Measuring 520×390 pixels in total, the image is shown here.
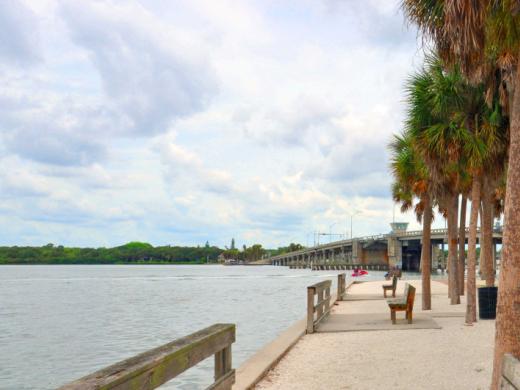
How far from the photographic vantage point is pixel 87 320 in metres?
35.6

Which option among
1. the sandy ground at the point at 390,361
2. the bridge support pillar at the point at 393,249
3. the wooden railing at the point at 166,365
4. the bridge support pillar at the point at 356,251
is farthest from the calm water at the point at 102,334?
the bridge support pillar at the point at 356,251

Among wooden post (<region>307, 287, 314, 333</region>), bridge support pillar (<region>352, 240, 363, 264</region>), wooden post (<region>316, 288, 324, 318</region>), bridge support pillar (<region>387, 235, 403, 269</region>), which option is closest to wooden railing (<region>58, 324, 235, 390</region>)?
wooden post (<region>307, 287, 314, 333</region>)

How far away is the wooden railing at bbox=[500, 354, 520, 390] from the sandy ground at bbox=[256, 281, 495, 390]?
4.69 metres

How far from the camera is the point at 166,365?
473cm

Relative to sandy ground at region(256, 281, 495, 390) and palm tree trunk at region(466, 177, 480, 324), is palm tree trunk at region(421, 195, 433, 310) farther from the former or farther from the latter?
sandy ground at region(256, 281, 495, 390)

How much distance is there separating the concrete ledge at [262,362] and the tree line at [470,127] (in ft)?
12.0

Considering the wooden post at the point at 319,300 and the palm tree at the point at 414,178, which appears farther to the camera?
the palm tree at the point at 414,178

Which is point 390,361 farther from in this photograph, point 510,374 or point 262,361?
point 510,374

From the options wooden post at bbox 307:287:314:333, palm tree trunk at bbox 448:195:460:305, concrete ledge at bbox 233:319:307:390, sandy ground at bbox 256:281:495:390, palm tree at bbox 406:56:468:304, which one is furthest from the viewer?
palm tree trunk at bbox 448:195:460:305

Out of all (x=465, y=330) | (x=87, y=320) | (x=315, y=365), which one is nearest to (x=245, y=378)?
(x=315, y=365)

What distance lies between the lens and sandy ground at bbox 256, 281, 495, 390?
949 centimetres

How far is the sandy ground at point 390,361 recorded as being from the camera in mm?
9492

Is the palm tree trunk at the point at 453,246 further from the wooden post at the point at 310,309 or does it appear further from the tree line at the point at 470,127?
the wooden post at the point at 310,309

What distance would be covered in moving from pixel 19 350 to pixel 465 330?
1719 cm
